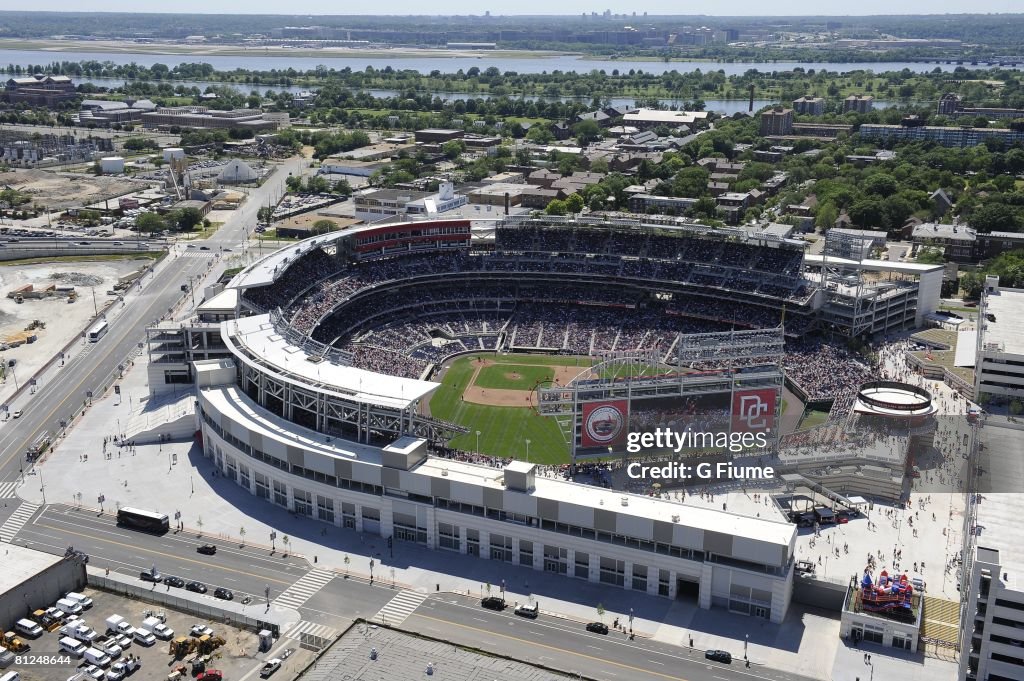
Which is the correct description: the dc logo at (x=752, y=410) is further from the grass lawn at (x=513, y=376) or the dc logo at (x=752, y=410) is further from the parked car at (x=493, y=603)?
the parked car at (x=493, y=603)

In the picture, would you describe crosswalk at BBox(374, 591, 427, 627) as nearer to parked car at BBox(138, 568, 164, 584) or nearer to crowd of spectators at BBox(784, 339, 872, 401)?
parked car at BBox(138, 568, 164, 584)

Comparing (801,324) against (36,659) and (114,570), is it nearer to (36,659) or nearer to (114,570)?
(114,570)

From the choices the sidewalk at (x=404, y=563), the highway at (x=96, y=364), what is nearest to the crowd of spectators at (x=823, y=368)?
the sidewalk at (x=404, y=563)

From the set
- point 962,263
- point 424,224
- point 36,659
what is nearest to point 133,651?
point 36,659

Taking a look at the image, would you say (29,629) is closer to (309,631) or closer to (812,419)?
(309,631)

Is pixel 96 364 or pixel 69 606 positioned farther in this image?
pixel 96 364

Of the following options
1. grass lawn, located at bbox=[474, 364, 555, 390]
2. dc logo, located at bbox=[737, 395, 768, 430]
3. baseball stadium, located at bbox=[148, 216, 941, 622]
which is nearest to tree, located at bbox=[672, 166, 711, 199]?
baseball stadium, located at bbox=[148, 216, 941, 622]

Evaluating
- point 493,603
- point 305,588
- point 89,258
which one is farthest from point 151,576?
point 89,258
